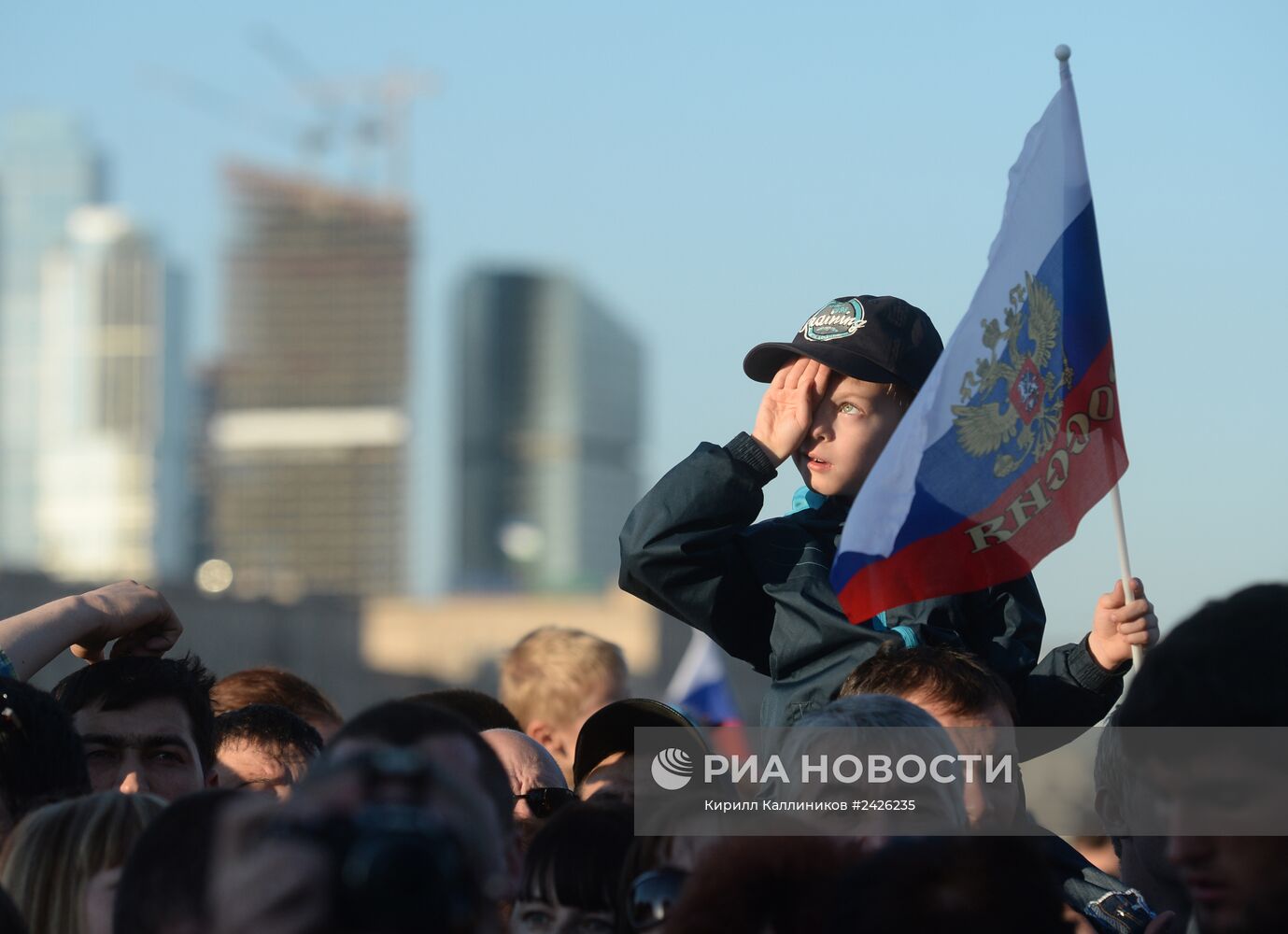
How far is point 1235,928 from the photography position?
2738 millimetres

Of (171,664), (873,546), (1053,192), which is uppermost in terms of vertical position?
A: (1053,192)

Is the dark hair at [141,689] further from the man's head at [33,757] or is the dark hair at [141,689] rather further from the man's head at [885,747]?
the man's head at [885,747]

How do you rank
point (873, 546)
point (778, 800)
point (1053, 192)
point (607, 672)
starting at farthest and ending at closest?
point (607, 672)
point (1053, 192)
point (873, 546)
point (778, 800)

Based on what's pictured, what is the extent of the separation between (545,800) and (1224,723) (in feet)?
6.51

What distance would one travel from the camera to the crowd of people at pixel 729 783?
245cm

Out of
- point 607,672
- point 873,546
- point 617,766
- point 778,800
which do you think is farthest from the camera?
point 607,672

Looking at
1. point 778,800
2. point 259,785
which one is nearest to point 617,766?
point 778,800

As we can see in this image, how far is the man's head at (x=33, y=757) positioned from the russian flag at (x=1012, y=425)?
1.59 metres

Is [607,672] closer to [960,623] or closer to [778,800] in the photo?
[960,623]

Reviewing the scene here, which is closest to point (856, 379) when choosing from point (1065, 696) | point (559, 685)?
point (1065, 696)

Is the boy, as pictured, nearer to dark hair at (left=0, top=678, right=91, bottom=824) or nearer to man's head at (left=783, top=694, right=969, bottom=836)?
man's head at (left=783, top=694, right=969, bottom=836)

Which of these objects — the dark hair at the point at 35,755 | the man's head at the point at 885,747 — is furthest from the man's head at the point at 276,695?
the man's head at the point at 885,747

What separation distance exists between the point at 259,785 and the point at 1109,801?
2.07 meters

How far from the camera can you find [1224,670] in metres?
2.83
